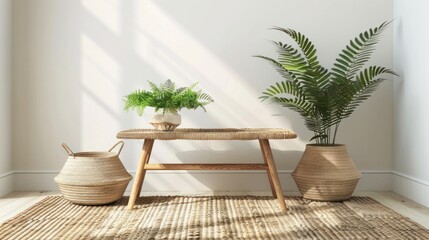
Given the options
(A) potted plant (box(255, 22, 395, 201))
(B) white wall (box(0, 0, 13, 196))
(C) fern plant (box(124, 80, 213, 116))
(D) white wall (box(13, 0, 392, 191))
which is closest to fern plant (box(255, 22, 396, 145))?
(A) potted plant (box(255, 22, 395, 201))

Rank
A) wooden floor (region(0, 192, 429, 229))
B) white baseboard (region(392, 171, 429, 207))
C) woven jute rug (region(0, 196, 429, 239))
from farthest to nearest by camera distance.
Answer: white baseboard (region(392, 171, 429, 207)), wooden floor (region(0, 192, 429, 229)), woven jute rug (region(0, 196, 429, 239))

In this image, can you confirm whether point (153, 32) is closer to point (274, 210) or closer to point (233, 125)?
point (233, 125)

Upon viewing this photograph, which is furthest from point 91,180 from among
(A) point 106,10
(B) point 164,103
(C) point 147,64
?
(A) point 106,10

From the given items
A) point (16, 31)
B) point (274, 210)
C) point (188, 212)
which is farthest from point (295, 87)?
point (16, 31)

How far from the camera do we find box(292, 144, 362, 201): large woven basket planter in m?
2.85

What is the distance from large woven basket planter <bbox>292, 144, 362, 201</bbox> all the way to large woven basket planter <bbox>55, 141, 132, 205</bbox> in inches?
43.5

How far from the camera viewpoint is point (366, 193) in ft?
10.6

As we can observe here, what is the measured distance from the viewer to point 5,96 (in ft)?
10.4

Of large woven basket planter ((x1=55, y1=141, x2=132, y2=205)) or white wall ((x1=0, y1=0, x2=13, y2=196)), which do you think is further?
white wall ((x1=0, y1=0, x2=13, y2=196))

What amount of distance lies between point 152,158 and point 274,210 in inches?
40.3

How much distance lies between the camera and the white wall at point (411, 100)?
2836mm

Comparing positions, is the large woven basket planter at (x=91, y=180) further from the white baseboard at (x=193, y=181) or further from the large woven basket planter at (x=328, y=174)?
the large woven basket planter at (x=328, y=174)

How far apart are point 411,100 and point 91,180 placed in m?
2.02

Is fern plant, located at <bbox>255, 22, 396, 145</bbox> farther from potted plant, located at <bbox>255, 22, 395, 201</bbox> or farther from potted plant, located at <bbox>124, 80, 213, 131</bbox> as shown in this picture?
potted plant, located at <bbox>124, 80, 213, 131</bbox>
